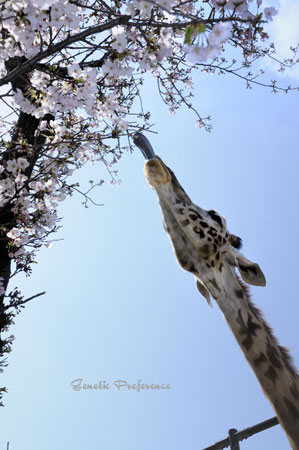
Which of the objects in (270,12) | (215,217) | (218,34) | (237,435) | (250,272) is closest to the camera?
(218,34)

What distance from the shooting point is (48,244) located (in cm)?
607

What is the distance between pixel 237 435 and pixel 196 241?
3732 mm

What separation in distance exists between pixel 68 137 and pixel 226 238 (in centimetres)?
242

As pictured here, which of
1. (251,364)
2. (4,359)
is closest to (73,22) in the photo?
(251,364)

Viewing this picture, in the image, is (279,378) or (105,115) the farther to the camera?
(105,115)

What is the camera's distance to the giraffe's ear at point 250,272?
3205 mm

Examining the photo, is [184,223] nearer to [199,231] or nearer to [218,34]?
[199,231]

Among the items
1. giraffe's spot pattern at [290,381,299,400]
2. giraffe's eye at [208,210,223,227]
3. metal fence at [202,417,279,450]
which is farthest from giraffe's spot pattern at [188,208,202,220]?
metal fence at [202,417,279,450]

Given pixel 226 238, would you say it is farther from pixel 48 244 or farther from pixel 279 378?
pixel 48 244

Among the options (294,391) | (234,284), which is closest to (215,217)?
(234,284)

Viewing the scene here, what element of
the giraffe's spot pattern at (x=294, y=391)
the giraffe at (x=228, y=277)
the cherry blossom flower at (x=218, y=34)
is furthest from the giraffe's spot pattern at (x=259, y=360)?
the cherry blossom flower at (x=218, y=34)

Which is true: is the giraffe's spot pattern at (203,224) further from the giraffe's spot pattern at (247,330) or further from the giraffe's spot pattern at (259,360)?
the giraffe's spot pattern at (259,360)

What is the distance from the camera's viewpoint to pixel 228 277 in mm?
3189

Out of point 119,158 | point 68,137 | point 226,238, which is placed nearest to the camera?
point 226,238
